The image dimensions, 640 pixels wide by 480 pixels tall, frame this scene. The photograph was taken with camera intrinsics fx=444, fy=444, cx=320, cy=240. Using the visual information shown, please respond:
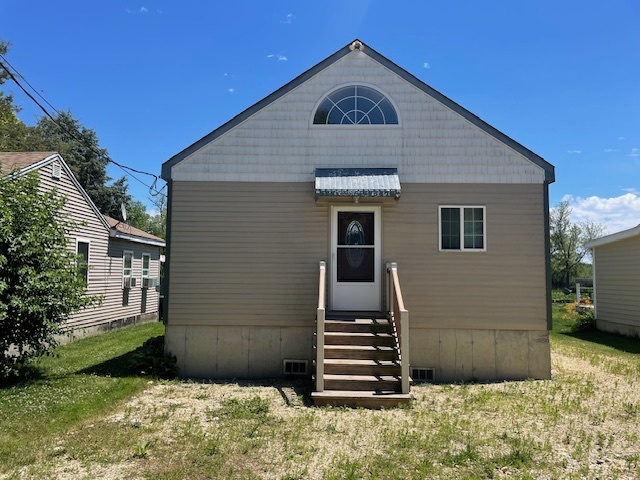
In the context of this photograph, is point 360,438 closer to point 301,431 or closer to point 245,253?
point 301,431

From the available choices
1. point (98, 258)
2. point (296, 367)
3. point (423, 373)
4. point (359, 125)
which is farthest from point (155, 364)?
point (98, 258)

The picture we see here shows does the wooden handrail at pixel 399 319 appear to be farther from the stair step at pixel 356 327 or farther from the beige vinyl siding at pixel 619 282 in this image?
the beige vinyl siding at pixel 619 282

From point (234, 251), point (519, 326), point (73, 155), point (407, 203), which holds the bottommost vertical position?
point (519, 326)

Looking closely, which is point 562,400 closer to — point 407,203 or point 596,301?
point 407,203

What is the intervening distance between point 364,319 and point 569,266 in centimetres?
4040

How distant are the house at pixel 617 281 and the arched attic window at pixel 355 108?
30.2 ft

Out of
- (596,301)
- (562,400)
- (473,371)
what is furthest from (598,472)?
(596,301)

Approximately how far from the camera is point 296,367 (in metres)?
8.47

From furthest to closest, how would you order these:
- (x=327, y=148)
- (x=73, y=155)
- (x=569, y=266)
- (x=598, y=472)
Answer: (x=569, y=266)
(x=73, y=155)
(x=327, y=148)
(x=598, y=472)

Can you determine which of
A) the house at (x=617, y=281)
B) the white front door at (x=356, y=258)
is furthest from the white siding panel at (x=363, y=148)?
the house at (x=617, y=281)

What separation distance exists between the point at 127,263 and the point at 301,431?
12594mm

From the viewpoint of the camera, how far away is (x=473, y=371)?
8.39 metres

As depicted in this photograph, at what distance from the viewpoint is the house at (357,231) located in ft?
27.8

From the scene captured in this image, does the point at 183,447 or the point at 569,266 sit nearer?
the point at 183,447
